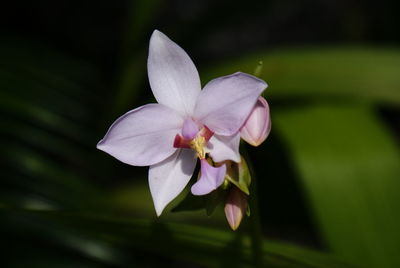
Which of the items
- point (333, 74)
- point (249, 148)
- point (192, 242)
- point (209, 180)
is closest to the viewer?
point (209, 180)

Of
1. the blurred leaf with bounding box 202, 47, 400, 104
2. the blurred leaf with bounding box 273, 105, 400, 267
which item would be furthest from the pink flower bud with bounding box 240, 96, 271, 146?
the blurred leaf with bounding box 202, 47, 400, 104

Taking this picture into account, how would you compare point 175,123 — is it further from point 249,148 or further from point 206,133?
point 249,148

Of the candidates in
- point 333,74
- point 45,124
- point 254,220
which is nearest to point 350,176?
point 333,74

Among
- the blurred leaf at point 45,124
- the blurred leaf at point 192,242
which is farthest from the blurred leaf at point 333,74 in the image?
the blurred leaf at point 192,242

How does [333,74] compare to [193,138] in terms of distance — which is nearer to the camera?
[193,138]

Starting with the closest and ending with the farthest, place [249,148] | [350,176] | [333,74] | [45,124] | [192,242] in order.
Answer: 1. [192,242]
2. [350,176]
3. [333,74]
4. [45,124]
5. [249,148]

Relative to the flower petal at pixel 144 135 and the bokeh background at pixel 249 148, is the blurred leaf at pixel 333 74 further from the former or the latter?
the flower petal at pixel 144 135

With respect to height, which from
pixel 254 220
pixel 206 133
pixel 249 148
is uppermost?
pixel 206 133

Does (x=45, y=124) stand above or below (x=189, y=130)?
below
